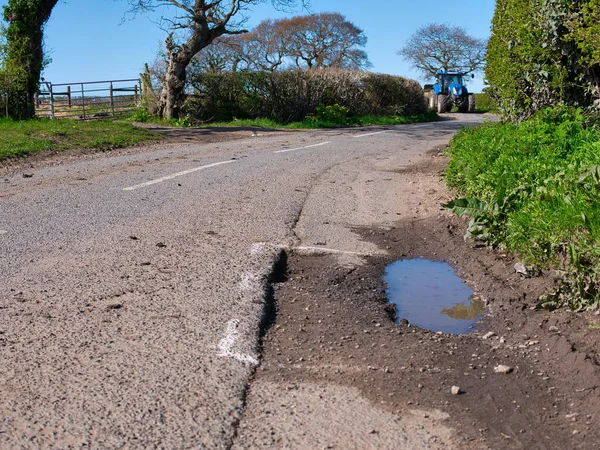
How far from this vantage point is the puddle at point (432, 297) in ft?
15.0

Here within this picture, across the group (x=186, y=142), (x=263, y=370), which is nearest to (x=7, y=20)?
(x=186, y=142)

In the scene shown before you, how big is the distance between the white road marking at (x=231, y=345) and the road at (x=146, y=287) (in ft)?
0.04

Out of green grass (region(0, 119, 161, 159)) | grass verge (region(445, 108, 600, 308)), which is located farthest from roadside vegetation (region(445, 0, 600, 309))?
green grass (region(0, 119, 161, 159))

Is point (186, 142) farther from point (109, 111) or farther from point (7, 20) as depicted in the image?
point (109, 111)

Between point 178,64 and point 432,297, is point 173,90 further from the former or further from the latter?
point 432,297

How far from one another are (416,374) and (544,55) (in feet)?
22.2

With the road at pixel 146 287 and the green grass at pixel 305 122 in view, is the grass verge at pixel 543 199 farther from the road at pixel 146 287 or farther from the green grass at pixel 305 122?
the green grass at pixel 305 122

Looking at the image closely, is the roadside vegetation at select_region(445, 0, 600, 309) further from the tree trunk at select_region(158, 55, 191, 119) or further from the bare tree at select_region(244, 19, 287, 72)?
the bare tree at select_region(244, 19, 287, 72)

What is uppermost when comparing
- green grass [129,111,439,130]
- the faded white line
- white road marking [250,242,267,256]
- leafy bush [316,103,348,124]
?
leafy bush [316,103,348,124]

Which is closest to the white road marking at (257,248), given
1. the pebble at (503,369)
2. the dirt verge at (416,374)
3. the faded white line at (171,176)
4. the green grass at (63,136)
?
the dirt verge at (416,374)

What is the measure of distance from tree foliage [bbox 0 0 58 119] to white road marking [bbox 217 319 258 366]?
1748cm

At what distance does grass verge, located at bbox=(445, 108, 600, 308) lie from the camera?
4.30 meters

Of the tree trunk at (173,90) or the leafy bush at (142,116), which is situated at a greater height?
the tree trunk at (173,90)

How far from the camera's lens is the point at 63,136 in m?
15.5
